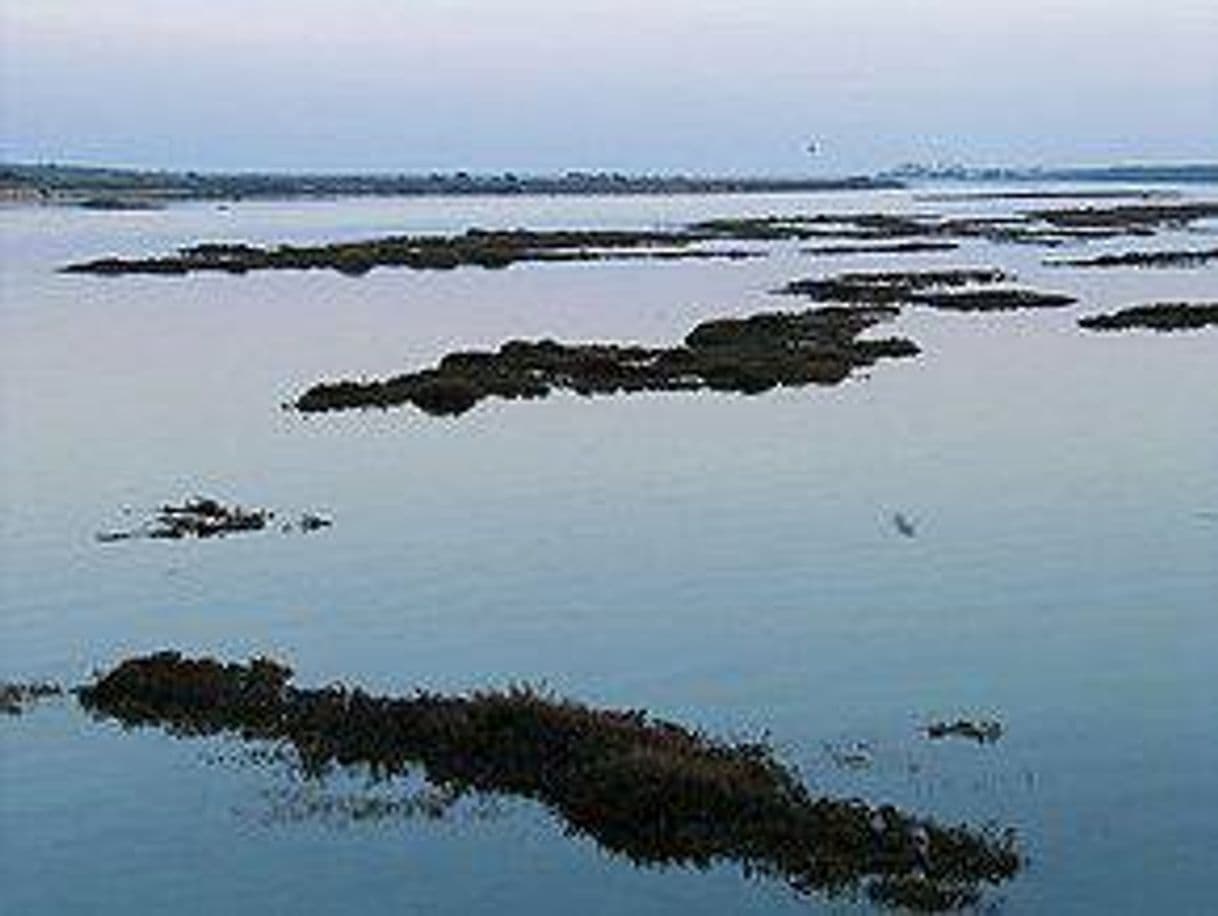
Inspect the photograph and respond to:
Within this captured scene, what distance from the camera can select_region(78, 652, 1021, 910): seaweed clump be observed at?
17.5m

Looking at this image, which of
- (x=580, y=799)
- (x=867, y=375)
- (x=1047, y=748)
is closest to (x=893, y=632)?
(x=1047, y=748)

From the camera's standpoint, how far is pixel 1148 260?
102625mm

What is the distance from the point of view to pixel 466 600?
2819 centimetres

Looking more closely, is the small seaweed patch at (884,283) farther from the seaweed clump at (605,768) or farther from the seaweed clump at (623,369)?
the seaweed clump at (605,768)

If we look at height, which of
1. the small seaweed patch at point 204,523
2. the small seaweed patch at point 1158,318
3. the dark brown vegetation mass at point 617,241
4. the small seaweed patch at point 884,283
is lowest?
the dark brown vegetation mass at point 617,241

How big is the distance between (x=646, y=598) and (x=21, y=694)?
28.5 feet

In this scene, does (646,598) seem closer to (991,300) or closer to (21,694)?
(21,694)

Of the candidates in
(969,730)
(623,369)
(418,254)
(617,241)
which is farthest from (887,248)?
(969,730)

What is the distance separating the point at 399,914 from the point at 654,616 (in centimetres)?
1047

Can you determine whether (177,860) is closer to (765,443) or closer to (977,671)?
(977,671)

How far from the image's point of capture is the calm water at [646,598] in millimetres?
18109

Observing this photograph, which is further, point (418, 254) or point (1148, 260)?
point (418, 254)

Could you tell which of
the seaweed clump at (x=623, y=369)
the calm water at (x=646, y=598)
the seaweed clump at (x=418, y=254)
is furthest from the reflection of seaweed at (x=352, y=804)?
the seaweed clump at (x=418, y=254)

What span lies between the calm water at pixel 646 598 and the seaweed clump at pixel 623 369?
1920 mm
